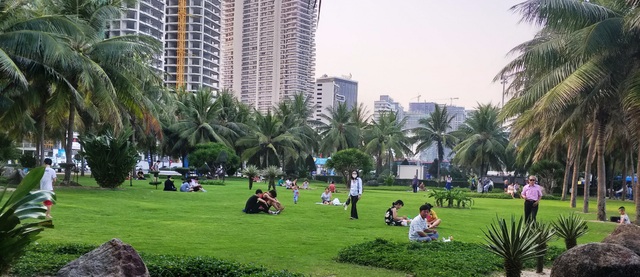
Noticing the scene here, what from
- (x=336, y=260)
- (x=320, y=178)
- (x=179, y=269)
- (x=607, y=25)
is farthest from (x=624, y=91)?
(x=320, y=178)

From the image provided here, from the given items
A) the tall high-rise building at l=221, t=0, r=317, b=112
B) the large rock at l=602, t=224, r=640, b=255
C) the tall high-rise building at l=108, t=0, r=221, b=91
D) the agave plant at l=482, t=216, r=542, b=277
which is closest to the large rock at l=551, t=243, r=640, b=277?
the agave plant at l=482, t=216, r=542, b=277

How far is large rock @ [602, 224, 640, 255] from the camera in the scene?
29.6 feet

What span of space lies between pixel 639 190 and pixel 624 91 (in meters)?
3.21

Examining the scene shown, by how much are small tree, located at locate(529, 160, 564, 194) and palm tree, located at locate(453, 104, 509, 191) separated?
9.89 meters

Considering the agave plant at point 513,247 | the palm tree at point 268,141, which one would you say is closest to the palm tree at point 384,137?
the palm tree at point 268,141

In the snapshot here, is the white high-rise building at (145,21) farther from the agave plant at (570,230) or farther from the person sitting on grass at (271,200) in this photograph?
the agave plant at (570,230)

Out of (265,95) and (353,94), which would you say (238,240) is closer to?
(265,95)

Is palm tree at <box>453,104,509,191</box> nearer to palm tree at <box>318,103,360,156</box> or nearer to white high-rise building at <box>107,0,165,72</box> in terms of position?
palm tree at <box>318,103,360,156</box>

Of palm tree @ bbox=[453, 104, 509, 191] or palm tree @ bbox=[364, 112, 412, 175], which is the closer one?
palm tree @ bbox=[453, 104, 509, 191]

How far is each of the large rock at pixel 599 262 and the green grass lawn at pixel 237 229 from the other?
248cm

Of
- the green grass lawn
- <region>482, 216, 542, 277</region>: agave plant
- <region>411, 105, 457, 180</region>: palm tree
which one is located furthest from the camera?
<region>411, 105, 457, 180</region>: palm tree

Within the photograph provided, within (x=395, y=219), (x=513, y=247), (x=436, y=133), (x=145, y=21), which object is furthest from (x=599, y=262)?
(x=145, y=21)

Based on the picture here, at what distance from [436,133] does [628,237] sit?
57.3m

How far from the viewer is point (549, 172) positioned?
4362cm
